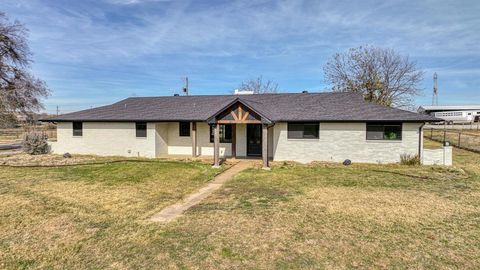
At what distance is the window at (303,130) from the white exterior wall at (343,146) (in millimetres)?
230

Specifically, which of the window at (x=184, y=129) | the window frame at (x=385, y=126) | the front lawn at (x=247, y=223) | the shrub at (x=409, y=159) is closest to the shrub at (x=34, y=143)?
the front lawn at (x=247, y=223)

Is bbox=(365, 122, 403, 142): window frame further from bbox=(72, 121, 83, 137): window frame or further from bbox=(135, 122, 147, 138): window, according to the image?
bbox=(72, 121, 83, 137): window frame

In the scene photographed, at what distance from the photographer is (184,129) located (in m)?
19.8

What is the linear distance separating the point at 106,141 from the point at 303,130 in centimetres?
1283

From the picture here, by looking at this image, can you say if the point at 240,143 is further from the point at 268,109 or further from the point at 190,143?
the point at 190,143

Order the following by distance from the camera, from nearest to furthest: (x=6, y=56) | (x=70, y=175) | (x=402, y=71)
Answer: (x=70, y=175), (x=6, y=56), (x=402, y=71)

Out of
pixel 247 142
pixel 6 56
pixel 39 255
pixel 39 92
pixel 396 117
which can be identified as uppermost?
pixel 6 56

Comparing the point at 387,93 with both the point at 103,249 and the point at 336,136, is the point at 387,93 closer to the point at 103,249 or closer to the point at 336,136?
the point at 336,136

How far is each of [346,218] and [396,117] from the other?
10354mm

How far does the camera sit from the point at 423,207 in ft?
26.4

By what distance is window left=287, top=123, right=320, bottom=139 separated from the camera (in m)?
16.9

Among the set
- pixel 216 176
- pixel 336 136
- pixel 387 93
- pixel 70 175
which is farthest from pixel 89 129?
pixel 387 93

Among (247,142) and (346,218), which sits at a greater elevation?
(247,142)

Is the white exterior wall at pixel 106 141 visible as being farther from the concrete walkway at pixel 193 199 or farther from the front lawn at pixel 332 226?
the front lawn at pixel 332 226
